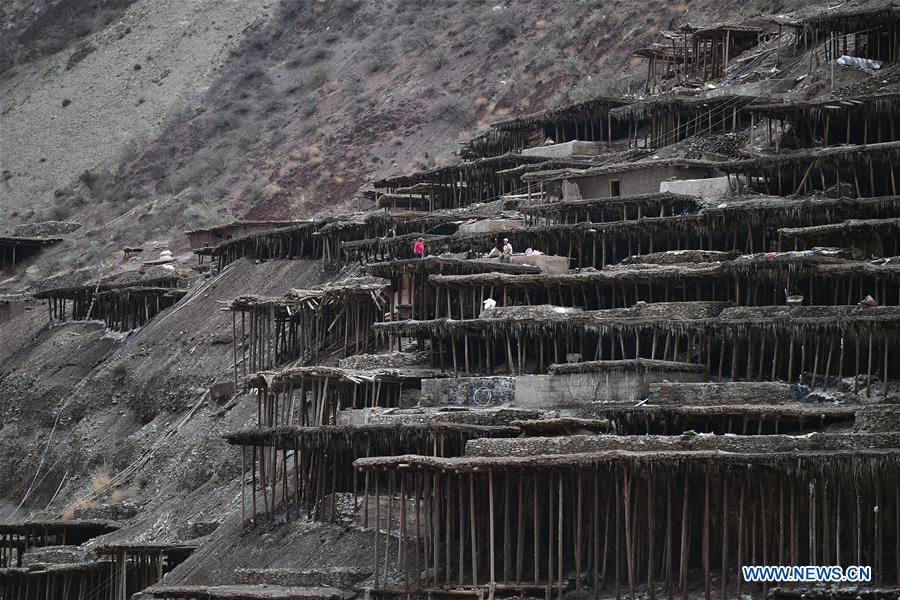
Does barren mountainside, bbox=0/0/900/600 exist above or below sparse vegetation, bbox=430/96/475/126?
below

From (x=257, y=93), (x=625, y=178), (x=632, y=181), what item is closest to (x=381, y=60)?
(x=257, y=93)

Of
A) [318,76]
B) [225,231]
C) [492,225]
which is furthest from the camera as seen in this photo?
[318,76]

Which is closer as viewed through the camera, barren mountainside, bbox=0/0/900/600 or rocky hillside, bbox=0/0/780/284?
barren mountainside, bbox=0/0/900/600

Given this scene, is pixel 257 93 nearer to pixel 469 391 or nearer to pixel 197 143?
pixel 197 143

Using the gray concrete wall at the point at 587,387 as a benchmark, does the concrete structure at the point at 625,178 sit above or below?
above

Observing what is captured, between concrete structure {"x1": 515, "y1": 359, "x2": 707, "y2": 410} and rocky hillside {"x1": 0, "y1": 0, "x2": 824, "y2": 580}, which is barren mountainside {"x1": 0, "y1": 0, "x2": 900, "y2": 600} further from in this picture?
rocky hillside {"x1": 0, "y1": 0, "x2": 824, "y2": 580}

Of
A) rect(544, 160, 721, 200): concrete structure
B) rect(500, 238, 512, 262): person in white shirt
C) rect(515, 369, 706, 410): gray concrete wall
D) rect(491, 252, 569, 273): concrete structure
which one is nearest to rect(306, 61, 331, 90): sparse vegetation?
rect(544, 160, 721, 200): concrete structure

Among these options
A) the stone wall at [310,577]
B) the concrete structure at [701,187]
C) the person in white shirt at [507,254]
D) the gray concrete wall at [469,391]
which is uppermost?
the concrete structure at [701,187]

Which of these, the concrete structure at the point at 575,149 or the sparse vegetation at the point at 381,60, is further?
the sparse vegetation at the point at 381,60

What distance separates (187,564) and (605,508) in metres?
13.2

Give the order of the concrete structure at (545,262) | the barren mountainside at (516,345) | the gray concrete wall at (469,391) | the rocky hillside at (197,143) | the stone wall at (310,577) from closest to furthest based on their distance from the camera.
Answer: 1. the barren mountainside at (516,345)
2. the stone wall at (310,577)
3. the gray concrete wall at (469,391)
4. the concrete structure at (545,262)
5. the rocky hillside at (197,143)

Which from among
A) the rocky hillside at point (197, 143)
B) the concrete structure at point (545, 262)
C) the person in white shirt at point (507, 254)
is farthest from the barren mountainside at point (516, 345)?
the rocky hillside at point (197, 143)

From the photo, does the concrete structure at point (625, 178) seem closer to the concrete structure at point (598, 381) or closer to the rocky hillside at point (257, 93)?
the concrete structure at point (598, 381)

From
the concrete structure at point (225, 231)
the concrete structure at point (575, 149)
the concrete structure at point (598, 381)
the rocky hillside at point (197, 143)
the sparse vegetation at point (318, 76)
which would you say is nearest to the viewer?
the concrete structure at point (598, 381)
